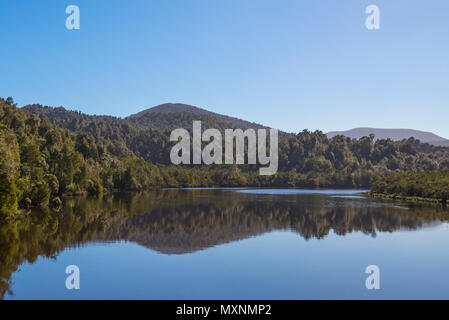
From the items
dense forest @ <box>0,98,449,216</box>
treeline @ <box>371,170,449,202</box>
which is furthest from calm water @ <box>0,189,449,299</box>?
treeline @ <box>371,170,449,202</box>

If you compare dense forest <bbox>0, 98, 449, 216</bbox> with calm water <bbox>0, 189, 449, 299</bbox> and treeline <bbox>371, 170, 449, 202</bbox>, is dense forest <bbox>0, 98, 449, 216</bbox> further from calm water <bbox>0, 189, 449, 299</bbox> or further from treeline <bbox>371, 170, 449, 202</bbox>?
treeline <bbox>371, 170, 449, 202</bbox>

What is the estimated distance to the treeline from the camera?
8019cm

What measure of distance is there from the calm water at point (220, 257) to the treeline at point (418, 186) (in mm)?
30829

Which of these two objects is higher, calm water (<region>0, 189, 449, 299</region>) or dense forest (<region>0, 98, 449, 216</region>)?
dense forest (<region>0, 98, 449, 216</region>)

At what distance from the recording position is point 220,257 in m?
A: 30.1

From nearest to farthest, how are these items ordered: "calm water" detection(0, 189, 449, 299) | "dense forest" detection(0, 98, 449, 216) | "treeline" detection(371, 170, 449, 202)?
"calm water" detection(0, 189, 449, 299) → "dense forest" detection(0, 98, 449, 216) → "treeline" detection(371, 170, 449, 202)

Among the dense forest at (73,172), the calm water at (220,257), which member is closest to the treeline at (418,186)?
the calm water at (220,257)

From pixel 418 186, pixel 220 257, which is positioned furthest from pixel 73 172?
pixel 418 186

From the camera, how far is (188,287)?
21656 millimetres

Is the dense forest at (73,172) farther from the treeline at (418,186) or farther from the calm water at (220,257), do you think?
the treeline at (418,186)

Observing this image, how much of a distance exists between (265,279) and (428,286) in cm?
829

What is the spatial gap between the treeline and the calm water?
101 feet
